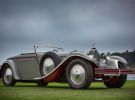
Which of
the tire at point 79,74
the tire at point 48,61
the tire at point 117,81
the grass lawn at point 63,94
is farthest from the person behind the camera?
the tire at point 117,81

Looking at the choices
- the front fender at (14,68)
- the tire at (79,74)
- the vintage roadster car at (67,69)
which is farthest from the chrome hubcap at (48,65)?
the front fender at (14,68)

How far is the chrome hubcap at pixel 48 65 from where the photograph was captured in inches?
167

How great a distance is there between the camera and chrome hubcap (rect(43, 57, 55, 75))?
4.24m

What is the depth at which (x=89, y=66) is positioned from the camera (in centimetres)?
392

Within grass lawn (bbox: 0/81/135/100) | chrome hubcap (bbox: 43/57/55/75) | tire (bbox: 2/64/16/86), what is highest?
chrome hubcap (bbox: 43/57/55/75)

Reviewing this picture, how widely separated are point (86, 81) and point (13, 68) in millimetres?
1002

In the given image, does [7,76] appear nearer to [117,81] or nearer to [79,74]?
[79,74]

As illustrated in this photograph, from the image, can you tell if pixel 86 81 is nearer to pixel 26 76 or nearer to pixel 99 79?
pixel 99 79

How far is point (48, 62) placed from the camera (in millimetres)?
4262

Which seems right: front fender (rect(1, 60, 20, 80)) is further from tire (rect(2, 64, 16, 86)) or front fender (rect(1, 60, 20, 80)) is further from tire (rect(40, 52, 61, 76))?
tire (rect(40, 52, 61, 76))

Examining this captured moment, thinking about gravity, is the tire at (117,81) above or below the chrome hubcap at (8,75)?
below

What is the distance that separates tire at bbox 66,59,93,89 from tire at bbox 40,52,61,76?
Answer: 0.17 metres

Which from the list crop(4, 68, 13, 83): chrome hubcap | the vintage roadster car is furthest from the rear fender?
crop(4, 68, 13, 83): chrome hubcap

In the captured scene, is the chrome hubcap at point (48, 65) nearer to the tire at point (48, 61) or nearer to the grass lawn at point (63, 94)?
the tire at point (48, 61)
